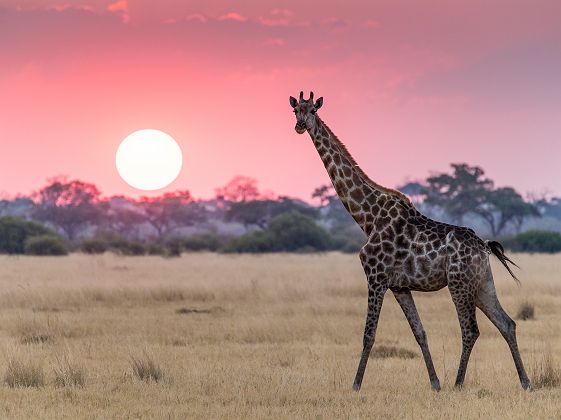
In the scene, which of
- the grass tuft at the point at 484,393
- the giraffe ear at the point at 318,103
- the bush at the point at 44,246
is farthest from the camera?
the bush at the point at 44,246

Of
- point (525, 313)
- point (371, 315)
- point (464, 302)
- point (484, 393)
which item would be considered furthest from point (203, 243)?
point (484, 393)

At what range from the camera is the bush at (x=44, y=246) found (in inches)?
2160

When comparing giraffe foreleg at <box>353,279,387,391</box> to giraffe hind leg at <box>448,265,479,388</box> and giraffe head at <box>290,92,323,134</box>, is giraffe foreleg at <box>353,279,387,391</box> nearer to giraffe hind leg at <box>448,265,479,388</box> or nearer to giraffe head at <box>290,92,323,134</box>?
giraffe hind leg at <box>448,265,479,388</box>

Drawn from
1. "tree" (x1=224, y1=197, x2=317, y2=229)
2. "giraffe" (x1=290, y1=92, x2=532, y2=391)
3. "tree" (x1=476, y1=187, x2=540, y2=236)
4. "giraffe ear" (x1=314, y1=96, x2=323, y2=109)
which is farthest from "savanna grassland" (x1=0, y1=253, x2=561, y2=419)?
"tree" (x1=224, y1=197, x2=317, y2=229)

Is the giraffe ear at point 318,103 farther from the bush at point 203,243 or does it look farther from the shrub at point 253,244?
the bush at point 203,243

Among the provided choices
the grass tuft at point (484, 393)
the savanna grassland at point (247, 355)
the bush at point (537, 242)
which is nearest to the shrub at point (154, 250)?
the bush at point (537, 242)

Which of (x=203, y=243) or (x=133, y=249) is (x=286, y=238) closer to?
(x=203, y=243)

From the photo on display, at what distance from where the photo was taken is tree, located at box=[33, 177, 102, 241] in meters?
92.3

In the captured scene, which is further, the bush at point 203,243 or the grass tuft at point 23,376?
the bush at point 203,243

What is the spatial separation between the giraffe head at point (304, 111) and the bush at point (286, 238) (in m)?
53.4

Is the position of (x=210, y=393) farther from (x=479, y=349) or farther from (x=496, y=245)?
(x=479, y=349)

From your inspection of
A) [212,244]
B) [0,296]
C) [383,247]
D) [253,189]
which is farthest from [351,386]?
[253,189]

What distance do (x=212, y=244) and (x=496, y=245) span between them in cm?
6181

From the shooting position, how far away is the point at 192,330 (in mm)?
16938
